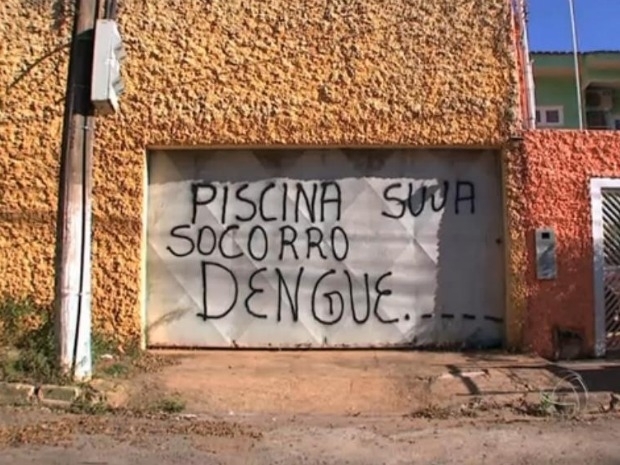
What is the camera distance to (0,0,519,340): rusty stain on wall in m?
9.72

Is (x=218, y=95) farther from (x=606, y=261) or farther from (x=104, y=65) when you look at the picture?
(x=606, y=261)

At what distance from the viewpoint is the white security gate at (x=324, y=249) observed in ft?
32.5

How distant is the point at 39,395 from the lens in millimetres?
7516

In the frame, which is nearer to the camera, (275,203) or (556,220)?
(556,220)

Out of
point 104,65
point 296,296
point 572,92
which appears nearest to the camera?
point 104,65

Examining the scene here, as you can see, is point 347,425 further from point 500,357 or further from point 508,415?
point 500,357

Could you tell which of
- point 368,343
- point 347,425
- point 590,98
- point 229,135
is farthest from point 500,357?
point 590,98

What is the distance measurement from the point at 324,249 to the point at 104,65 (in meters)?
3.39

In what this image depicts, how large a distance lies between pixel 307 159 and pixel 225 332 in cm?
225

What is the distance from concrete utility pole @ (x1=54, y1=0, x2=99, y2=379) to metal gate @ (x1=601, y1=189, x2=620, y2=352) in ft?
19.2

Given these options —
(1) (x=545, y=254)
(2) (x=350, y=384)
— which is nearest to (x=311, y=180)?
(2) (x=350, y=384)

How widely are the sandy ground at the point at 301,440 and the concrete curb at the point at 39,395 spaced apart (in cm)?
25

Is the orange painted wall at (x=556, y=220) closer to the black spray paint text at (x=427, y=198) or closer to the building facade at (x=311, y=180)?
the building facade at (x=311, y=180)

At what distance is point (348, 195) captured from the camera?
32.8 feet
